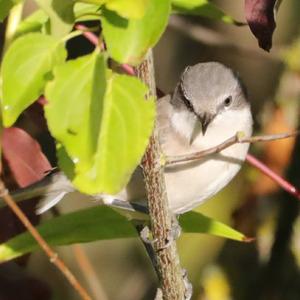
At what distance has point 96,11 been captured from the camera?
5.14 feet

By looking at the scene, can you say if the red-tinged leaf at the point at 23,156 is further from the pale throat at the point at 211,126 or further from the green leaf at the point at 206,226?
the pale throat at the point at 211,126

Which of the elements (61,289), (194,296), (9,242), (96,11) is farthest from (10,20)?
(61,289)

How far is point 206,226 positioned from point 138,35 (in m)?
1.23

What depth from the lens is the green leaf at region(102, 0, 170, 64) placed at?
1.40 metres

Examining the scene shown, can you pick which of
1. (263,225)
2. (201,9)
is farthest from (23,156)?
(263,225)

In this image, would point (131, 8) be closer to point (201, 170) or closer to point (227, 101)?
point (201, 170)

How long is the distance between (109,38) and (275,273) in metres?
2.37

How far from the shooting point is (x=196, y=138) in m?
2.85

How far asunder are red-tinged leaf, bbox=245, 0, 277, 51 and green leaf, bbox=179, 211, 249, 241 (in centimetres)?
93

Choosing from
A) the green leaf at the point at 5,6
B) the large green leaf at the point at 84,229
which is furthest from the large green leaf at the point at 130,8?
the large green leaf at the point at 84,229

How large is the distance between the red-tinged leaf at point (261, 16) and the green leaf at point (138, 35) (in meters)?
0.28

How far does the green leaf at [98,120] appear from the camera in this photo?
1371mm

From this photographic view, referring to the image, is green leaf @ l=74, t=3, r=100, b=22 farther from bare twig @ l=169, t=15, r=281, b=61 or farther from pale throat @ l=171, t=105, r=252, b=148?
bare twig @ l=169, t=15, r=281, b=61

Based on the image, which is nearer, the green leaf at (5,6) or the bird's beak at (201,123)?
the green leaf at (5,6)
